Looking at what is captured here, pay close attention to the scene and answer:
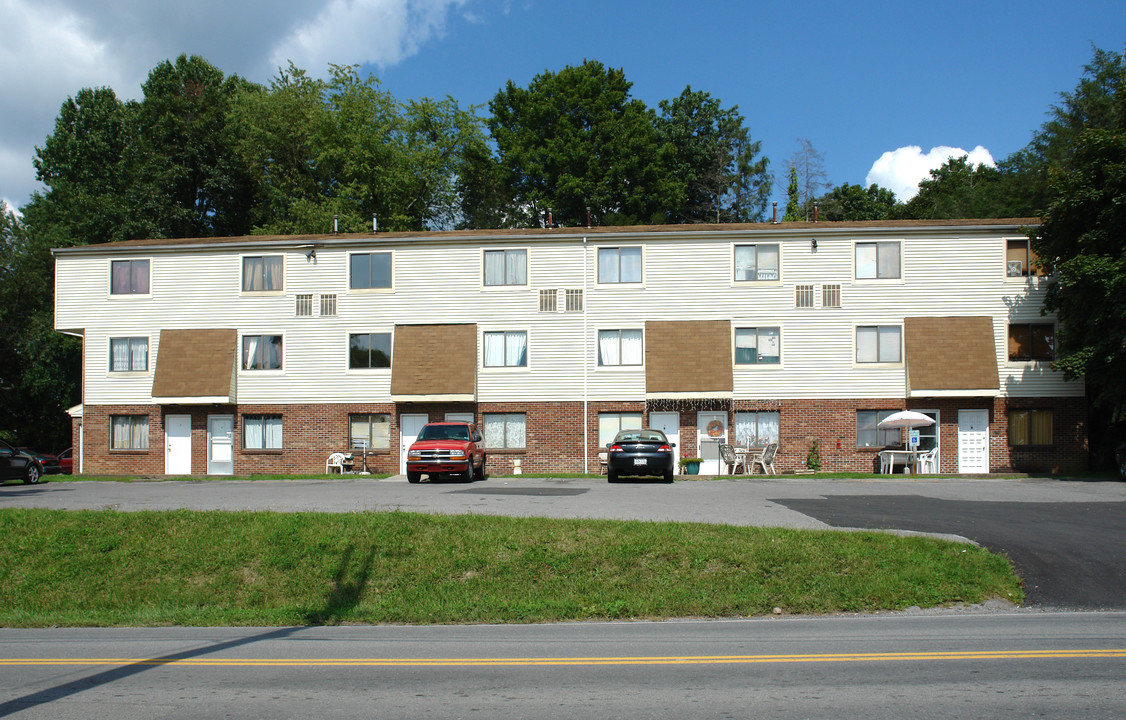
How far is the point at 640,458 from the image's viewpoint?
25.3 meters

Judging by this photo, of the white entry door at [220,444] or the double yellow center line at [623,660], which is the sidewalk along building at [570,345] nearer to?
the white entry door at [220,444]

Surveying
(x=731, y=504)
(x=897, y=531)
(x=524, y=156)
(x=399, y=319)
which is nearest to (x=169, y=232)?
(x=524, y=156)

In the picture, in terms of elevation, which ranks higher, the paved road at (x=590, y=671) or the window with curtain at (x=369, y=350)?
the window with curtain at (x=369, y=350)

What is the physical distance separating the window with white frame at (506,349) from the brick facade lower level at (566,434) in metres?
1.62

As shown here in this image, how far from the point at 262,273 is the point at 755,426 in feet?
66.0

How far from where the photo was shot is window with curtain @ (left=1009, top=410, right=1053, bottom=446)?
31.5 m

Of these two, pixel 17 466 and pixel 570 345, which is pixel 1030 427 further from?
pixel 17 466

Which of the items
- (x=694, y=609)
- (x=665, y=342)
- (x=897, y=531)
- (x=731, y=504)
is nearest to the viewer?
(x=694, y=609)

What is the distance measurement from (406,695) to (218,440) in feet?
97.4

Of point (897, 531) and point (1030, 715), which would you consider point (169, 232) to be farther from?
point (1030, 715)

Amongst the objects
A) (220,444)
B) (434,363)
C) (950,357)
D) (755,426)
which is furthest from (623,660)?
(220,444)

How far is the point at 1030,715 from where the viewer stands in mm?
6141

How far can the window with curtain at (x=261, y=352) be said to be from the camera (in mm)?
33719

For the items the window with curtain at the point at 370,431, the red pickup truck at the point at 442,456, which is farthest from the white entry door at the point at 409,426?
the red pickup truck at the point at 442,456
